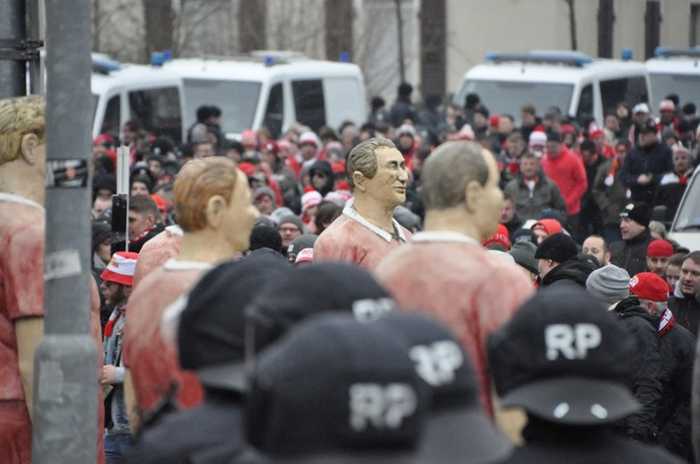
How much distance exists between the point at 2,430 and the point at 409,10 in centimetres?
3587

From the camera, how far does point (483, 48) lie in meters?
42.8

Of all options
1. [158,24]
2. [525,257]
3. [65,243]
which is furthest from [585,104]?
[65,243]

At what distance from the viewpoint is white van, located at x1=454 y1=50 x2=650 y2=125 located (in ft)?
87.5

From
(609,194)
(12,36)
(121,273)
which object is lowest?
(609,194)

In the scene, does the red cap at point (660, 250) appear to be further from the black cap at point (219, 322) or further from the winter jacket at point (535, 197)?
the black cap at point (219, 322)

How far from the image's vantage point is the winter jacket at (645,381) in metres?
8.89

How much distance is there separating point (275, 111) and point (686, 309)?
50.9 feet

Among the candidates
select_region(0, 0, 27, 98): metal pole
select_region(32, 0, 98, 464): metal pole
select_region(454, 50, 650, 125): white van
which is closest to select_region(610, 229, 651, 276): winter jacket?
select_region(0, 0, 27, 98): metal pole

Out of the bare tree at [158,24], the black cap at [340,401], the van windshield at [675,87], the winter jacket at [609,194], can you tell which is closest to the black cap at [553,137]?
the winter jacket at [609,194]

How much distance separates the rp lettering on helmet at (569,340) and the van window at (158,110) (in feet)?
64.2

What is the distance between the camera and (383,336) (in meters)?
3.42

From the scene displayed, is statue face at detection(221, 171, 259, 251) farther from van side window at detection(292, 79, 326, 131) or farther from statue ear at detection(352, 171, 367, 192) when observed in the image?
van side window at detection(292, 79, 326, 131)

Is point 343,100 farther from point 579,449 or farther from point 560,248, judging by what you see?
point 579,449

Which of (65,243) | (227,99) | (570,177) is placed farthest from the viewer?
(227,99)
